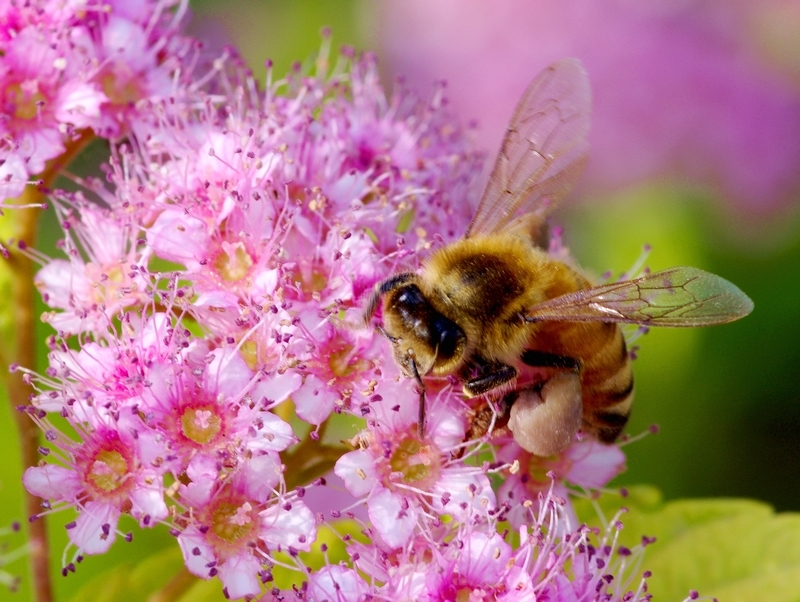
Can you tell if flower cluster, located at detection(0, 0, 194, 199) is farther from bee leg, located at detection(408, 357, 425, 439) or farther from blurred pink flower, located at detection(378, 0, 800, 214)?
blurred pink flower, located at detection(378, 0, 800, 214)

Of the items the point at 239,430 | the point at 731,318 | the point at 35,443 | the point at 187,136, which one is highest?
the point at 731,318

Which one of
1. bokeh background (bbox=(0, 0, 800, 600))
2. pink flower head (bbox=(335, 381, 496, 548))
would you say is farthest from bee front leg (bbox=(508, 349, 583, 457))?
bokeh background (bbox=(0, 0, 800, 600))

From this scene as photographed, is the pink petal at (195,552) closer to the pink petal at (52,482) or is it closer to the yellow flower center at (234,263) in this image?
the pink petal at (52,482)

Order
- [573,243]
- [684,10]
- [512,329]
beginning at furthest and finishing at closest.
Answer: [684,10]
[573,243]
[512,329]

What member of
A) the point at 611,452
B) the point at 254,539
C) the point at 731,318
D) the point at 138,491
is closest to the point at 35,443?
the point at 138,491

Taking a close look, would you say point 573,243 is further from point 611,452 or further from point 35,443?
point 35,443

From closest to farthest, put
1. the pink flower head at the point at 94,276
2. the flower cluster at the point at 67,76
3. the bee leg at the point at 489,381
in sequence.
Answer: the bee leg at the point at 489,381 < the pink flower head at the point at 94,276 < the flower cluster at the point at 67,76


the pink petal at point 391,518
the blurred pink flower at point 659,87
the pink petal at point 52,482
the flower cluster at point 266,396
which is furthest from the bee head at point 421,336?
the blurred pink flower at point 659,87
